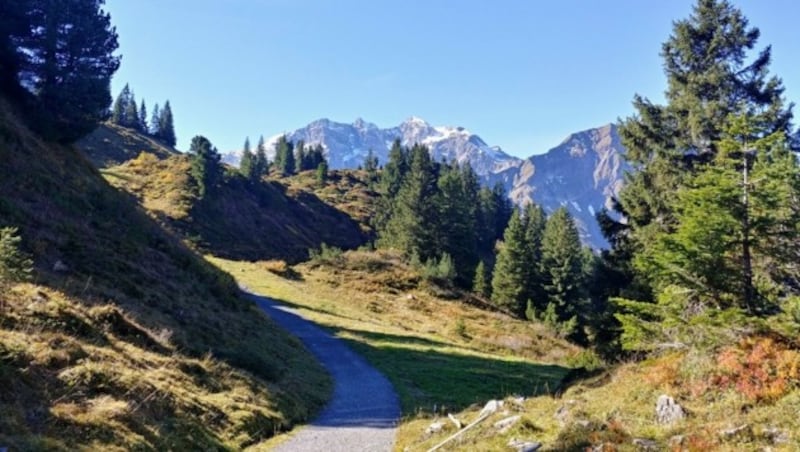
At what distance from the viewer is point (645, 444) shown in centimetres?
923

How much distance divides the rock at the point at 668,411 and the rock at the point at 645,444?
114 centimetres

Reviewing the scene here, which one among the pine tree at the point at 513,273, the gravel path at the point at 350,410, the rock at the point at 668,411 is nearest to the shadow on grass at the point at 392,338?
the gravel path at the point at 350,410

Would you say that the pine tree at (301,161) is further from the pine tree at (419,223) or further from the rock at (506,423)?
the rock at (506,423)

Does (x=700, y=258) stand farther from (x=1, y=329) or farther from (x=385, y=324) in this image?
(x=385, y=324)

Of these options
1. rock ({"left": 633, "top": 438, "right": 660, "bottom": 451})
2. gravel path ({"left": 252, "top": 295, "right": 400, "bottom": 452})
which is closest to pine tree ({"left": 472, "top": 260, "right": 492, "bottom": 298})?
gravel path ({"left": 252, "top": 295, "right": 400, "bottom": 452})

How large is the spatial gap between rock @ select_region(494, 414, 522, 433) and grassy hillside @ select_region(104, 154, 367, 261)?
185 ft

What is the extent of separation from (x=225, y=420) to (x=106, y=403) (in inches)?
118

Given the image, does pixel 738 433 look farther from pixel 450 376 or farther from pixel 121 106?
pixel 121 106

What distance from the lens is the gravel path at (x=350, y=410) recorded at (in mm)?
12945

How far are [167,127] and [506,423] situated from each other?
158 meters

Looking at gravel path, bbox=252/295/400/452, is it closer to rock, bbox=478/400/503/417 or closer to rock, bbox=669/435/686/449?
rock, bbox=478/400/503/417

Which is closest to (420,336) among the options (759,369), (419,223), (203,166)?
(759,369)

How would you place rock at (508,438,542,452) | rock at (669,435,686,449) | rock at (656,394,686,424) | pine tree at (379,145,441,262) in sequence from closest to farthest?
rock at (669,435,686,449) → rock at (508,438,542,452) → rock at (656,394,686,424) → pine tree at (379,145,441,262)

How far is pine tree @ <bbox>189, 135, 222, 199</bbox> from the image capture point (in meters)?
74.9
